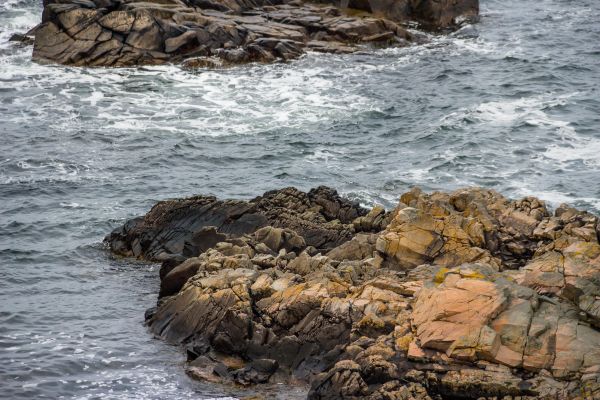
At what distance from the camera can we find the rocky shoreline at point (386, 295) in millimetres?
19938

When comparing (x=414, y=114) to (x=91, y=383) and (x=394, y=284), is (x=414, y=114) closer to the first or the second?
(x=394, y=284)

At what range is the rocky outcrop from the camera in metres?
51.4

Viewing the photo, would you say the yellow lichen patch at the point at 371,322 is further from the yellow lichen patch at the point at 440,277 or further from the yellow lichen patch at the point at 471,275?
the yellow lichen patch at the point at 471,275

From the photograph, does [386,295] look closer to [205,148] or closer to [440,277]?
[440,277]

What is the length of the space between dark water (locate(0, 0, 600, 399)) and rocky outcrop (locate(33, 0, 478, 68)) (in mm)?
1313

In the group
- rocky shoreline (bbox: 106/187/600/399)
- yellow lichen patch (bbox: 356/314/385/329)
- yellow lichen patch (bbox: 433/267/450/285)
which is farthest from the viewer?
yellow lichen patch (bbox: 433/267/450/285)

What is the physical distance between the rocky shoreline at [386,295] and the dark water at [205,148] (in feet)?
4.47

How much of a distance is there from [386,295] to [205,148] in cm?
2038

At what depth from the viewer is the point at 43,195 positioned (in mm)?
36156

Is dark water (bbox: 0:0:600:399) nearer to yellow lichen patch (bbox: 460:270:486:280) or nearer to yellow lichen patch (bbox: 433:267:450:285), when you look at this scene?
yellow lichen patch (bbox: 433:267:450:285)

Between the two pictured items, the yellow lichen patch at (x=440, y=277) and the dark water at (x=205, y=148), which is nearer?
the yellow lichen patch at (x=440, y=277)

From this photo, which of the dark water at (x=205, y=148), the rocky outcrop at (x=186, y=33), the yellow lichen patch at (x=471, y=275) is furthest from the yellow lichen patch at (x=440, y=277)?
the rocky outcrop at (x=186, y=33)

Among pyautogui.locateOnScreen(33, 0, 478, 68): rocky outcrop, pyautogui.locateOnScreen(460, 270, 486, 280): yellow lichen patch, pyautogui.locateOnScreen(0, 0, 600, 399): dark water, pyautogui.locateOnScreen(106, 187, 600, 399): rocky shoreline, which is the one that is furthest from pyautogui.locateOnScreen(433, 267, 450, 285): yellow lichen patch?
pyautogui.locateOnScreen(33, 0, 478, 68): rocky outcrop

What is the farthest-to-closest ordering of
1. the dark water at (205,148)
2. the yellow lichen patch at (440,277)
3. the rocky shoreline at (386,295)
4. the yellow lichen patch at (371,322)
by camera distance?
the dark water at (205,148) < the yellow lichen patch at (440,277) < the yellow lichen patch at (371,322) < the rocky shoreline at (386,295)
